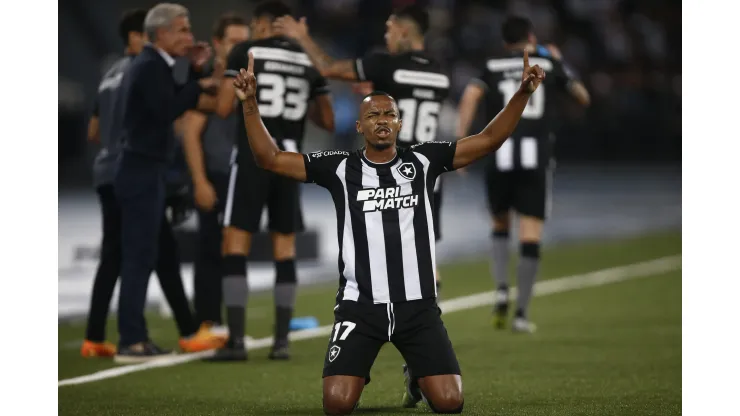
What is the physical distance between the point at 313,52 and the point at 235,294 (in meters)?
1.40

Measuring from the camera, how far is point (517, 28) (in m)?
8.55

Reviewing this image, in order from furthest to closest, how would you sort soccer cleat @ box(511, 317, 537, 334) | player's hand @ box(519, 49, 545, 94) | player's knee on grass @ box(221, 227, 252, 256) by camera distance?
soccer cleat @ box(511, 317, 537, 334) → player's knee on grass @ box(221, 227, 252, 256) → player's hand @ box(519, 49, 545, 94)

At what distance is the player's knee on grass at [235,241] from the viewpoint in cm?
725

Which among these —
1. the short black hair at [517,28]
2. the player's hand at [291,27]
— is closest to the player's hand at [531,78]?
the player's hand at [291,27]

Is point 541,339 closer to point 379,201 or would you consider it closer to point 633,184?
point 379,201

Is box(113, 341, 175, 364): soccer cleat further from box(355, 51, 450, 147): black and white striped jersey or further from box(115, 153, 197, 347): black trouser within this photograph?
box(355, 51, 450, 147): black and white striped jersey

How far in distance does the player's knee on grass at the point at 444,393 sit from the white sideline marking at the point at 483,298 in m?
2.13

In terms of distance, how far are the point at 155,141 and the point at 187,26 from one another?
66 cm

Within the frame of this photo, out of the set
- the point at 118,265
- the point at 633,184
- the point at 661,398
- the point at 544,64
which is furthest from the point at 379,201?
the point at 633,184

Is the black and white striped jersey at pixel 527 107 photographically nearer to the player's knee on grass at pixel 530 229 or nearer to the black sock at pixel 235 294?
the player's knee on grass at pixel 530 229

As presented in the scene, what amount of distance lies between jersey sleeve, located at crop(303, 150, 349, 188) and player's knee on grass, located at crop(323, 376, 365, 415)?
0.83m

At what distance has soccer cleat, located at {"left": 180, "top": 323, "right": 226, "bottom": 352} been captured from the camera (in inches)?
306

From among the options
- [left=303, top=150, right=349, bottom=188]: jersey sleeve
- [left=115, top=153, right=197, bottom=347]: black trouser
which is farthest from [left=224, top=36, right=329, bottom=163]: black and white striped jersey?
[left=303, top=150, right=349, bottom=188]: jersey sleeve
